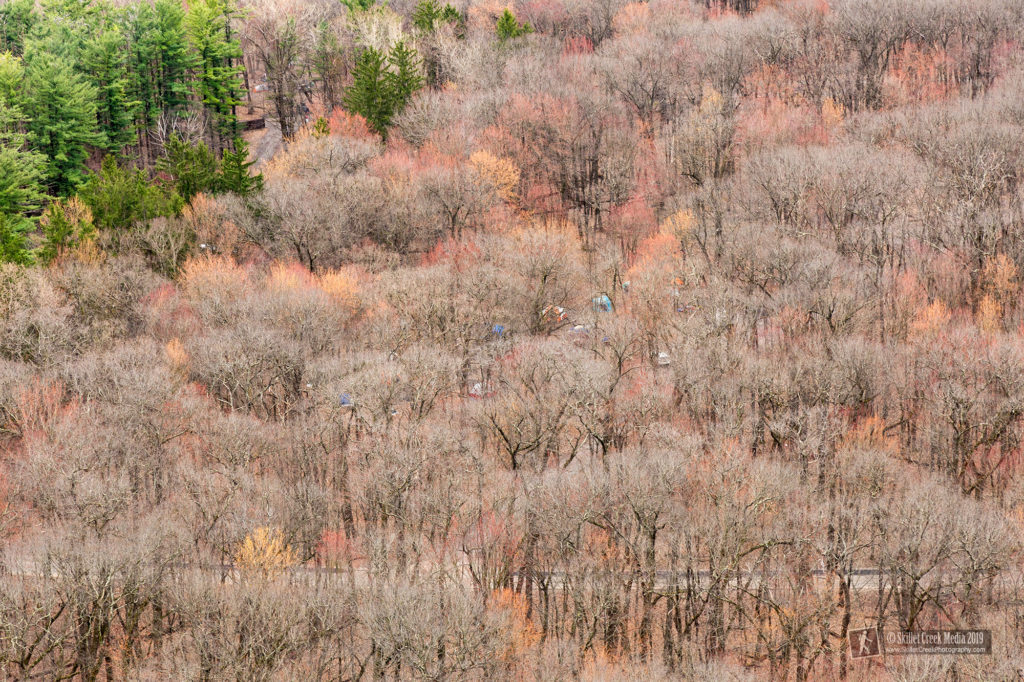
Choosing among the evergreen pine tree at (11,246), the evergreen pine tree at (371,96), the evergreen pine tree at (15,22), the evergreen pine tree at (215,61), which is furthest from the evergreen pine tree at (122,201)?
the evergreen pine tree at (15,22)

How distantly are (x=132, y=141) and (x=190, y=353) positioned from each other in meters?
42.4

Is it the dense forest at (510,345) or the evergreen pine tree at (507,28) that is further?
the evergreen pine tree at (507,28)

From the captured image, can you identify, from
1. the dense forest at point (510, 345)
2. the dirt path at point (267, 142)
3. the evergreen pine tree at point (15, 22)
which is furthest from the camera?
the evergreen pine tree at point (15, 22)

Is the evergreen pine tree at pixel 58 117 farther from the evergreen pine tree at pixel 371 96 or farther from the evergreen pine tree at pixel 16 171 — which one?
the evergreen pine tree at pixel 371 96

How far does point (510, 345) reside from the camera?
72625mm

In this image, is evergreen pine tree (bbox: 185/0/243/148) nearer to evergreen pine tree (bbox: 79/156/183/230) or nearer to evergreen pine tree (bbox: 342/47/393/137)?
evergreen pine tree (bbox: 342/47/393/137)

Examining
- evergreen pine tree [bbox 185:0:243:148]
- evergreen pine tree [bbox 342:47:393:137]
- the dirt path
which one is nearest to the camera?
evergreen pine tree [bbox 342:47:393:137]

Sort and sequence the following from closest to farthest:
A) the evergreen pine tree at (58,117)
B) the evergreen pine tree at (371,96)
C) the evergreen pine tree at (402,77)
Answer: the evergreen pine tree at (58,117)
the evergreen pine tree at (371,96)
the evergreen pine tree at (402,77)

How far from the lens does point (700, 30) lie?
113m

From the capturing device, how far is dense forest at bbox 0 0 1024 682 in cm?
4700

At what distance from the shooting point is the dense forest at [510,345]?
154 feet

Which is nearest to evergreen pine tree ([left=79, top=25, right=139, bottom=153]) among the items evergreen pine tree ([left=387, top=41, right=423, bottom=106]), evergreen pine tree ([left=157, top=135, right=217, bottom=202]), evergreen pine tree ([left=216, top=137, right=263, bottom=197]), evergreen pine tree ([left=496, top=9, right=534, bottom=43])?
evergreen pine tree ([left=157, top=135, right=217, bottom=202])

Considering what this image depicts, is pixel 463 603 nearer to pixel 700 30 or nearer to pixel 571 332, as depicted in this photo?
pixel 571 332

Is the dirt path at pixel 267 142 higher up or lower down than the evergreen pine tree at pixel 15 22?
lower down
